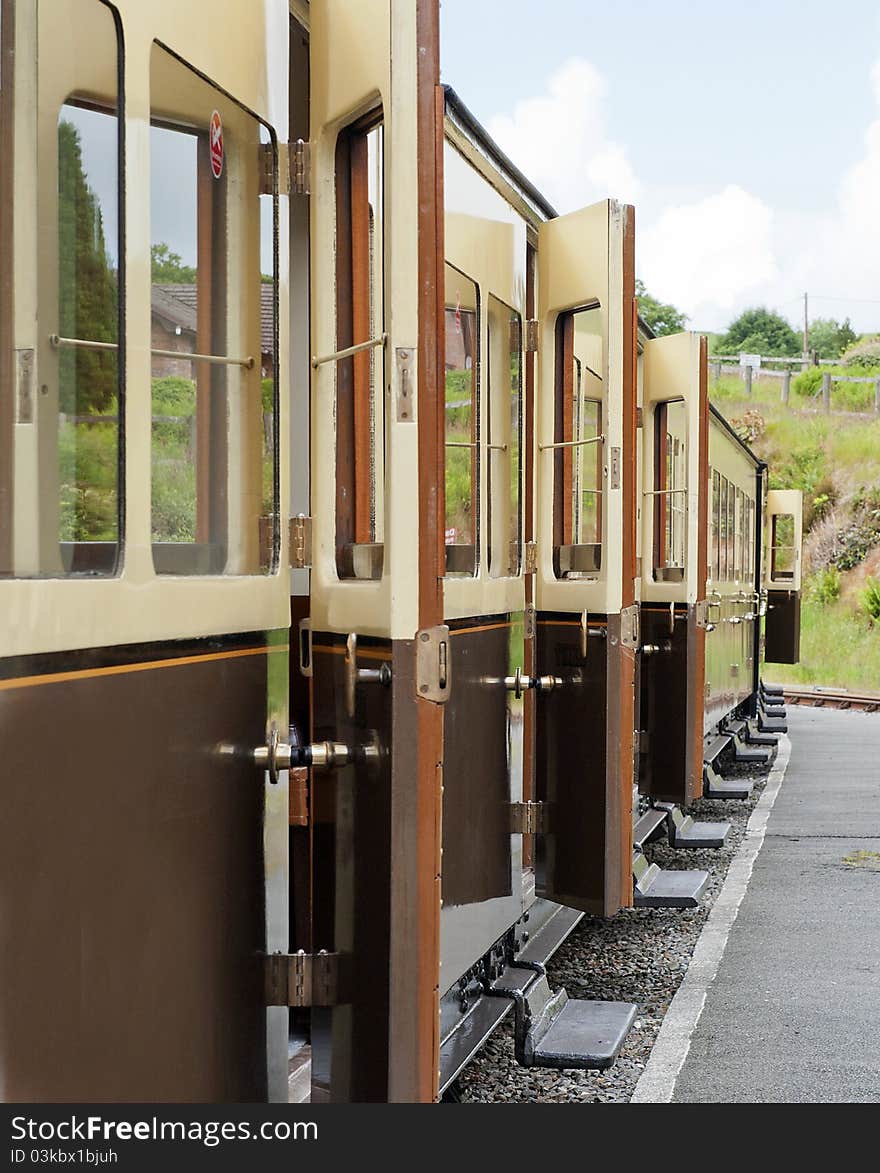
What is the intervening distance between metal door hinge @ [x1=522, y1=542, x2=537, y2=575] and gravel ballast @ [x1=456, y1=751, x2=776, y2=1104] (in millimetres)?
1636

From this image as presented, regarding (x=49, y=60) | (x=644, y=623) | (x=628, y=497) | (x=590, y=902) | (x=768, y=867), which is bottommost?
(x=768, y=867)

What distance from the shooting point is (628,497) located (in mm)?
5105

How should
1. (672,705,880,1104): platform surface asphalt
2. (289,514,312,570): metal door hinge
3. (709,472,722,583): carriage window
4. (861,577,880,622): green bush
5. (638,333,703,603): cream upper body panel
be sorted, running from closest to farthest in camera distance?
(289,514,312,570): metal door hinge, (672,705,880,1104): platform surface asphalt, (638,333,703,603): cream upper body panel, (709,472,722,583): carriage window, (861,577,880,622): green bush

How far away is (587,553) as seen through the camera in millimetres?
5383

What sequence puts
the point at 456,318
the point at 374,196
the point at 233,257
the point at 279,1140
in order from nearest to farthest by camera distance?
the point at 279,1140
the point at 233,257
the point at 374,196
the point at 456,318

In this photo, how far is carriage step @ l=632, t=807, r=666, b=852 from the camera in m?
7.54

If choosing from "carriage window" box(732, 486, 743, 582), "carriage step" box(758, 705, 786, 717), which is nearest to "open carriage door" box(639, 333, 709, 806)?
"carriage window" box(732, 486, 743, 582)

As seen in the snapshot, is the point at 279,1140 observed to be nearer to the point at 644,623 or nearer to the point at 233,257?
the point at 233,257

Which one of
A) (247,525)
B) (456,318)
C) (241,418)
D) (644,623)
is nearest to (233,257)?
(241,418)

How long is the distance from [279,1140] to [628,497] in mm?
2916

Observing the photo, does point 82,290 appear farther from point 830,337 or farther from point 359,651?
point 830,337

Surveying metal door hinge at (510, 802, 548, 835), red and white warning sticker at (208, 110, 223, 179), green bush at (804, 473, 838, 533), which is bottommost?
metal door hinge at (510, 802, 548, 835)

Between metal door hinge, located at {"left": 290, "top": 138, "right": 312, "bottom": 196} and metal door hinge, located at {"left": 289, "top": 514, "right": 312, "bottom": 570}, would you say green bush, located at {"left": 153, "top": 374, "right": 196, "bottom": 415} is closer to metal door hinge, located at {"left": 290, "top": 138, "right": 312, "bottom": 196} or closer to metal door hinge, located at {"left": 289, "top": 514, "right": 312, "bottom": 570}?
metal door hinge, located at {"left": 289, "top": 514, "right": 312, "bottom": 570}

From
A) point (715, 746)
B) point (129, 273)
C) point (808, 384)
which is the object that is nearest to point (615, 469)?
point (129, 273)
